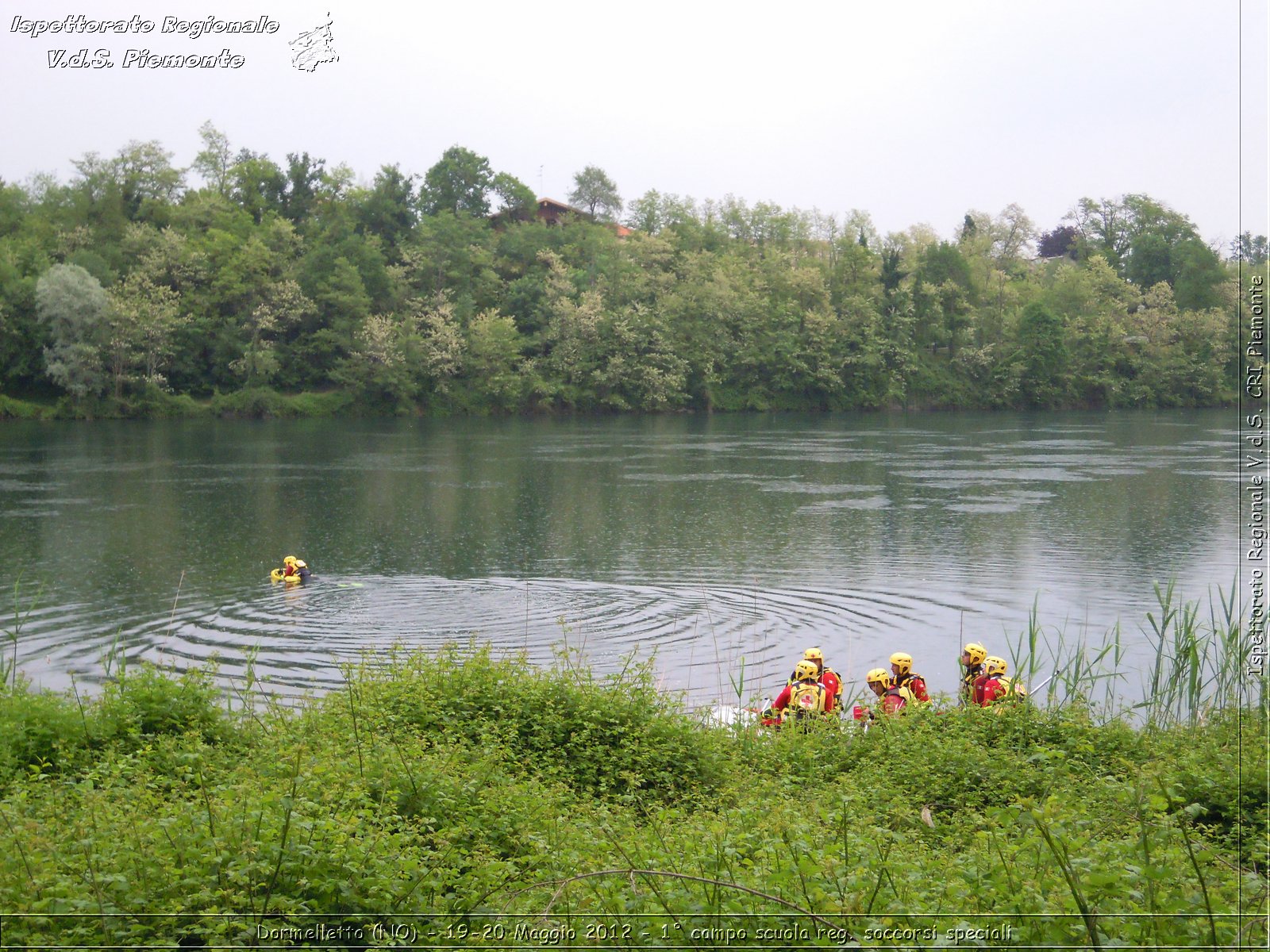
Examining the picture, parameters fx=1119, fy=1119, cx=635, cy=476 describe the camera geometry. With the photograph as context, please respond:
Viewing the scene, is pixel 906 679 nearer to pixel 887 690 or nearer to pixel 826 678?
pixel 887 690

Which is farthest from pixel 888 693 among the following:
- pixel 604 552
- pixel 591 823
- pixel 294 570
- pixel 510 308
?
pixel 510 308

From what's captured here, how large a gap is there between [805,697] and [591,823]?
14.0 ft

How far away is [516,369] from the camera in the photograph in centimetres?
7819

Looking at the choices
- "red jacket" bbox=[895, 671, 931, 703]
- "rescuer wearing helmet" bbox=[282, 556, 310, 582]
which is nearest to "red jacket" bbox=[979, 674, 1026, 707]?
"red jacket" bbox=[895, 671, 931, 703]

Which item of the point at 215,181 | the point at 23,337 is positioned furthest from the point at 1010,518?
the point at 215,181

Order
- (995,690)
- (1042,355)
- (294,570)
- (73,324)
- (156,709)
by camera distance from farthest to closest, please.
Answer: (1042,355) < (73,324) < (294,570) < (995,690) < (156,709)

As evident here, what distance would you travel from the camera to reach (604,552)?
80.5ft

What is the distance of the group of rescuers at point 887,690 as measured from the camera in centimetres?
1048

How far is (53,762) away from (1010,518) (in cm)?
2535

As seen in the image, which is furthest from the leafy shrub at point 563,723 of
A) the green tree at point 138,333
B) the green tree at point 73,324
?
the green tree at point 138,333

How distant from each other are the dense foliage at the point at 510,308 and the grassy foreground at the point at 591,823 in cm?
6209

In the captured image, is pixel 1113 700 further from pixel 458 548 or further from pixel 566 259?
pixel 566 259

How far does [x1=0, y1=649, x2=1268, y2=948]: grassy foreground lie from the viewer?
4695 millimetres

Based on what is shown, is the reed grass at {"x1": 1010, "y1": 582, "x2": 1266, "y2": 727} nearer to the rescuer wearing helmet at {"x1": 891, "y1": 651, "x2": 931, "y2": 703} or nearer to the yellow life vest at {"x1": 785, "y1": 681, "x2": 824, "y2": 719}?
the rescuer wearing helmet at {"x1": 891, "y1": 651, "x2": 931, "y2": 703}
